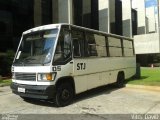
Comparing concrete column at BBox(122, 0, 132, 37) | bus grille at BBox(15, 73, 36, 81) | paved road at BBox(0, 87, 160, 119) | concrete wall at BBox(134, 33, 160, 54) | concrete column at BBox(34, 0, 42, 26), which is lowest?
paved road at BBox(0, 87, 160, 119)

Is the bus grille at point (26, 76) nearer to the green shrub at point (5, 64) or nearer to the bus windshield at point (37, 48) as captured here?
the bus windshield at point (37, 48)

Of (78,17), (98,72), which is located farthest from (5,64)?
(78,17)

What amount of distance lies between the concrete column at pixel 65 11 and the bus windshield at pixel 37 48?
722 inches

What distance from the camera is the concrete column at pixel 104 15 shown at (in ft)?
122

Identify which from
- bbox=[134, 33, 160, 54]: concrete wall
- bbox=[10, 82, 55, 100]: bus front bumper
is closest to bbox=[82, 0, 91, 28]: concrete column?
bbox=[134, 33, 160, 54]: concrete wall

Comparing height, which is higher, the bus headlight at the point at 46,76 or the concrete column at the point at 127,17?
the concrete column at the point at 127,17

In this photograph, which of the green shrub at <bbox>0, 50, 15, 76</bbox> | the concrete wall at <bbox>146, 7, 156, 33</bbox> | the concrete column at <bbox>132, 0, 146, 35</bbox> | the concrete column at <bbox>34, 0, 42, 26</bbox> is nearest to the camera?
the green shrub at <bbox>0, 50, 15, 76</bbox>

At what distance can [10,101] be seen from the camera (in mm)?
9680

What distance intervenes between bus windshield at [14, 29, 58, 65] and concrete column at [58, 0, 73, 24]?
1833 cm

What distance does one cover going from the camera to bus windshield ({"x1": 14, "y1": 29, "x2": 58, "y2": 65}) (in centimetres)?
844

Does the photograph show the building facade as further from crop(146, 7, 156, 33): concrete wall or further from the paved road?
the paved road

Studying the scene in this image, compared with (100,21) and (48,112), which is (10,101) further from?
(100,21)

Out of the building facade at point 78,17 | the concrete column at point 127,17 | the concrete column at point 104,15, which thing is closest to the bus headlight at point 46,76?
the building facade at point 78,17

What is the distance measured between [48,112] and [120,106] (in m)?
2.51
